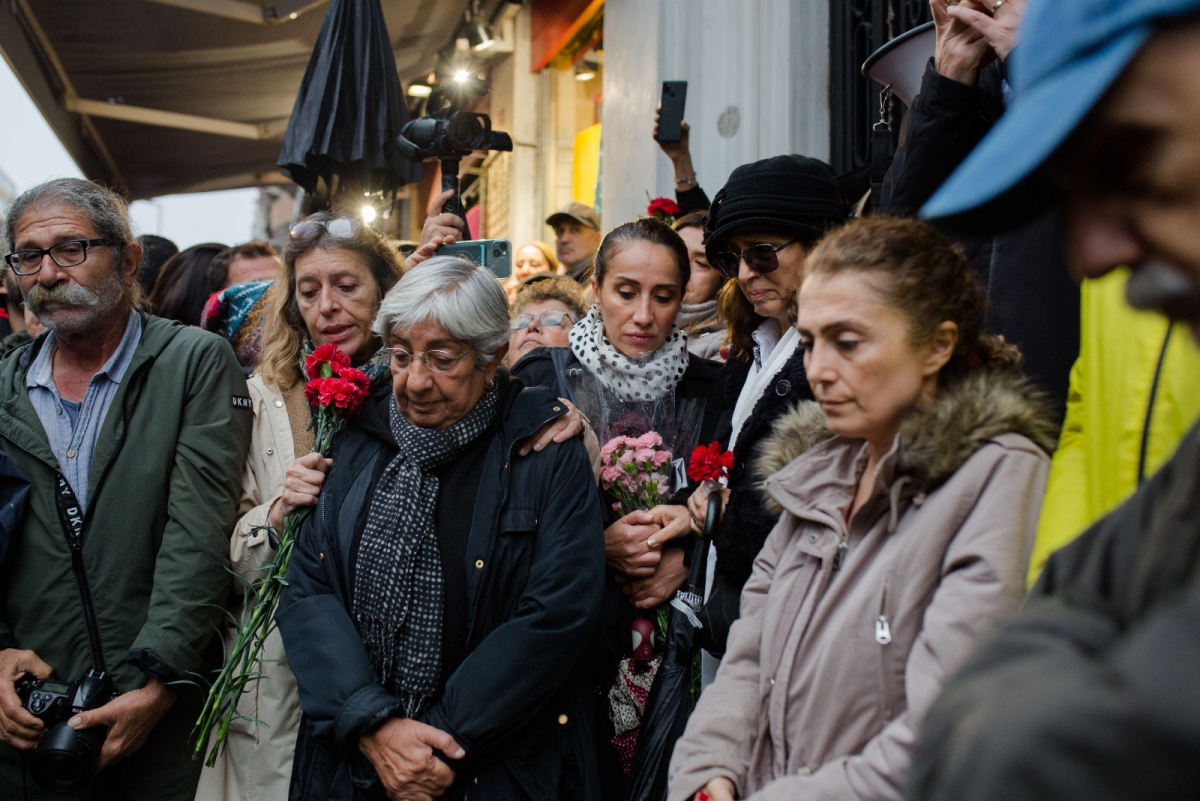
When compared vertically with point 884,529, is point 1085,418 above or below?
above

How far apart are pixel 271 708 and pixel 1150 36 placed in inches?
120

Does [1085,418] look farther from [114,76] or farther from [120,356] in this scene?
[114,76]

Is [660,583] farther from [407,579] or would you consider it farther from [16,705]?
[16,705]

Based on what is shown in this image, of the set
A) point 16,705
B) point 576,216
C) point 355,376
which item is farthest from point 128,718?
point 576,216

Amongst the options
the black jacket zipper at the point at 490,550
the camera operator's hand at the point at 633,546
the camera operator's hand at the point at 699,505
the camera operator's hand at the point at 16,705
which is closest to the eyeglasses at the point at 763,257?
the camera operator's hand at the point at 699,505

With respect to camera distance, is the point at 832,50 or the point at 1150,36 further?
the point at 832,50

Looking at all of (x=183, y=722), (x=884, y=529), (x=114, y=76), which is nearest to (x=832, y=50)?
(x=884, y=529)

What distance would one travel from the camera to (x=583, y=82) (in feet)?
31.1

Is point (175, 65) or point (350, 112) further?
point (175, 65)

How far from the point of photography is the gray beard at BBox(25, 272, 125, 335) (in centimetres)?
320

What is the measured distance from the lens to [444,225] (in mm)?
3842

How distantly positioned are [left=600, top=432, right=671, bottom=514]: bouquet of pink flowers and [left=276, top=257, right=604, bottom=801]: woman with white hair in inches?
8.4

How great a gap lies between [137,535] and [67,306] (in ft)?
2.59

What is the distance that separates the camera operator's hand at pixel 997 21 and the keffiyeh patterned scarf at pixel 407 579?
1.70 m
